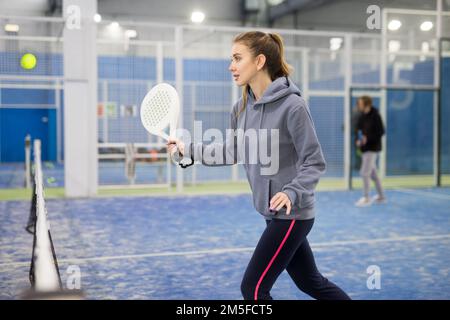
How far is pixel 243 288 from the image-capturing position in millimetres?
2852

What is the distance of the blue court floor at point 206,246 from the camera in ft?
16.0

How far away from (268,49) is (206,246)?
390 centimetres

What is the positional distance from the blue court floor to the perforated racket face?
1.29m

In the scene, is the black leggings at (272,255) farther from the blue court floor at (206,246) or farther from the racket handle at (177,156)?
the blue court floor at (206,246)

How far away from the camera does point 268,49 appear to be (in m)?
2.97

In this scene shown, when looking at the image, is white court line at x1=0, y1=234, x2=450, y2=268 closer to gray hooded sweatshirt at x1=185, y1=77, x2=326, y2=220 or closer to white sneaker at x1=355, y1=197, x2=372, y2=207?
white sneaker at x1=355, y1=197, x2=372, y2=207

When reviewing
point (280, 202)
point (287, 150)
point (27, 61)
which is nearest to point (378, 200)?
point (27, 61)

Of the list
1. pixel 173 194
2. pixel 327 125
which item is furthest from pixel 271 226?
pixel 327 125

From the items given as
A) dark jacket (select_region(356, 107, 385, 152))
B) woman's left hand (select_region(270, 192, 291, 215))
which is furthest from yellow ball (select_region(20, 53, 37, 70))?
woman's left hand (select_region(270, 192, 291, 215))

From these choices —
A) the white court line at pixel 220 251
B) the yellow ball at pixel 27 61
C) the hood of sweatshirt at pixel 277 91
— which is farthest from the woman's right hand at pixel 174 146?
the yellow ball at pixel 27 61

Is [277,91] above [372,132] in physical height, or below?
above

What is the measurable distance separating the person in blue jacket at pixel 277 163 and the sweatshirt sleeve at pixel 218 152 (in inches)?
0.9

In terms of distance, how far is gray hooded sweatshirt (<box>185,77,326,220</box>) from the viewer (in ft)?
9.14

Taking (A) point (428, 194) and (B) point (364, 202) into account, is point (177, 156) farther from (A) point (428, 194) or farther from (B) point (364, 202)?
(A) point (428, 194)
